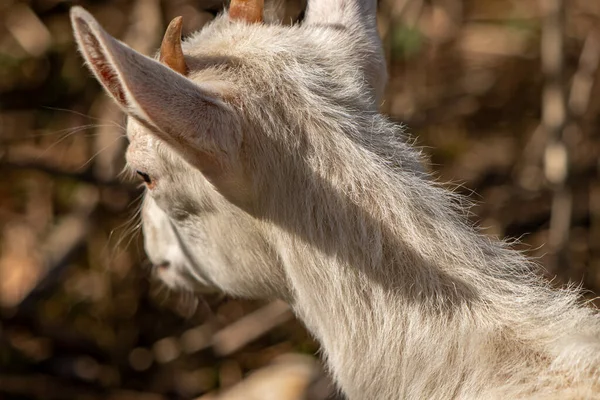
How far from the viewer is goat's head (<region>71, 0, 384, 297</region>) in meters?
1.65

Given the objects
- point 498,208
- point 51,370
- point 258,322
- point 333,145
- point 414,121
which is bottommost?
point 51,370

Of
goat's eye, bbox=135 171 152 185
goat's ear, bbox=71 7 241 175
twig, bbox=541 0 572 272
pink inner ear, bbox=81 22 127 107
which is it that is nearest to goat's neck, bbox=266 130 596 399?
goat's ear, bbox=71 7 241 175

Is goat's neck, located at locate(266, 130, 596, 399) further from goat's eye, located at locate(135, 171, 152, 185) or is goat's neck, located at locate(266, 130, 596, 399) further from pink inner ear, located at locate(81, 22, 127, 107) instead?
pink inner ear, located at locate(81, 22, 127, 107)

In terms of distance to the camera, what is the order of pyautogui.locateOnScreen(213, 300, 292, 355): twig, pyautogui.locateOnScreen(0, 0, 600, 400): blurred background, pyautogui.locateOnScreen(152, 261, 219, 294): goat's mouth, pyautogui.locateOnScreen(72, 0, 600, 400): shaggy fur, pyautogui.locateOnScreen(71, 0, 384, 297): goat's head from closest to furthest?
pyautogui.locateOnScreen(71, 0, 384, 297): goat's head → pyautogui.locateOnScreen(72, 0, 600, 400): shaggy fur → pyautogui.locateOnScreen(152, 261, 219, 294): goat's mouth → pyautogui.locateOnScreen(0, 0, 600, 400): blurred background → pyautogui.locateOnScreen(213, 300, 292, 355): twig

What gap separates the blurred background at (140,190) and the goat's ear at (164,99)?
2012 millimetres

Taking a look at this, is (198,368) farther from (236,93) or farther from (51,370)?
(236,93)

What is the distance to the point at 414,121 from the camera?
421 cm

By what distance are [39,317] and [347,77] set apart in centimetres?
256

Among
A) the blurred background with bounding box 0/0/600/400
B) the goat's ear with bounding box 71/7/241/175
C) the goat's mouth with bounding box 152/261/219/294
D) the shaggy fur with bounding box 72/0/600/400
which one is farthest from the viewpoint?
the blurred background with bounding box 0/0/600/400

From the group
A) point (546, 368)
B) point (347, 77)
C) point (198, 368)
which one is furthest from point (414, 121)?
point (546, 368)

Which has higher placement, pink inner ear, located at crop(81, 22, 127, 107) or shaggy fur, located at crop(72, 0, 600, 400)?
pink inner ear, located at crop(81, 22, 127, 107)

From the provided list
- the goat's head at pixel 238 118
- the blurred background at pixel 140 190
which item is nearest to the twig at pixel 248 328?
the blurred background at pixel 140 190

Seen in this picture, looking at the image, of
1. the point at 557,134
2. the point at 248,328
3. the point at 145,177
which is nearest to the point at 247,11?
→ the point at 145,177

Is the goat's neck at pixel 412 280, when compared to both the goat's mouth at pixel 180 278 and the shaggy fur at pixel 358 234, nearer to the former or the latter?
the shaggy fur at pixel 358 234
